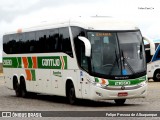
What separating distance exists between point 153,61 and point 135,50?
2233 cm

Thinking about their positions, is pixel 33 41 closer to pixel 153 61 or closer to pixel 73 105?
pixel 73 105

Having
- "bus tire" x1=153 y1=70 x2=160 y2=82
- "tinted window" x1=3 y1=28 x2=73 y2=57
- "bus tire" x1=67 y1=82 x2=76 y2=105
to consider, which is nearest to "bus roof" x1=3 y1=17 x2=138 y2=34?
"tinted window" x1=3 y1=28 x2=73 y2=57

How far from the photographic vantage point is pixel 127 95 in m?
20.8

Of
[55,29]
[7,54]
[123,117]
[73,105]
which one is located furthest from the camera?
[7,54]

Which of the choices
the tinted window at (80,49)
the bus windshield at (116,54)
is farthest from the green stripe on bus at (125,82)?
the tinted window at (80,49)

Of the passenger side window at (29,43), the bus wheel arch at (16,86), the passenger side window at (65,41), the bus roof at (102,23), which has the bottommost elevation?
the bus wheel arch at (16,86)

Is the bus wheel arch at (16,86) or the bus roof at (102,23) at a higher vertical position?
the bus roof at (102,23)

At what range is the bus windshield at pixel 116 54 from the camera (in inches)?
819

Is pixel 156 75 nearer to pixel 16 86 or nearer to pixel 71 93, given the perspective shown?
pixel 16 86

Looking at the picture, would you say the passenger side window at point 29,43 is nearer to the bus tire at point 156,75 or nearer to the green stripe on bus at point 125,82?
the green stripe on bus at point 125,82

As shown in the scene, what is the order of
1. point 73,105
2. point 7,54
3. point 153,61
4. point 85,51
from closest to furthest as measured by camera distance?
1. point 85,51
2. point 73,105
3. point 7,54
4. point 153,61

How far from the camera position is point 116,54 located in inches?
827

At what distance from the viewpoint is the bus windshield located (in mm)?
20812

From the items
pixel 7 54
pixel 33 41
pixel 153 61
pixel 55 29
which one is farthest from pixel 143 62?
pixel 153 61
